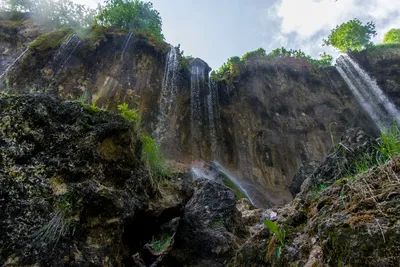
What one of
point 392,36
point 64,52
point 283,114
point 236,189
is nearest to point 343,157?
point 236,189

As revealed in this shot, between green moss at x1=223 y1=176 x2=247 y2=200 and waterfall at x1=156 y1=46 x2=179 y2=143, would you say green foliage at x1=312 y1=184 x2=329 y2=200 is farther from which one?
waterfall at x1=156 y1=46 x2=179 y2=143

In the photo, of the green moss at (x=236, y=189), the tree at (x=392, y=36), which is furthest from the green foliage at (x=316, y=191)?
the tree at (x=392, y=36)

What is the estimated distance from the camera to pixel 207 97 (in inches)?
766

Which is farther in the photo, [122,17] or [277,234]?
[122,17]

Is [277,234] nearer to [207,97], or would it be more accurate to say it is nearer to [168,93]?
[168,93]

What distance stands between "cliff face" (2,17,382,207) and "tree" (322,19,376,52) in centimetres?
498

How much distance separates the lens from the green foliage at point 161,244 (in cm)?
480

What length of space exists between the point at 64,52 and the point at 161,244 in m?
13.9

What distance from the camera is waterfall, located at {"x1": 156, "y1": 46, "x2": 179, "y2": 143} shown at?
17.0m

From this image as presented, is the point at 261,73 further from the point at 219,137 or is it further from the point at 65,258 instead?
the point at 65,258

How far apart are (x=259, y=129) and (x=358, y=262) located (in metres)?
19.0

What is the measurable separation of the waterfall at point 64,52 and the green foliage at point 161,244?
12.9 m

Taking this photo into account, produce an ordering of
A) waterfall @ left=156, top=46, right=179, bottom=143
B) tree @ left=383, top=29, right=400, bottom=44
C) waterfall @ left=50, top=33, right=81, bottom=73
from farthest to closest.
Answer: tree @ left=383, top=29, right=400, bottom=44 → waterfall @ left=156, top=46, right=179, bottom=143 → waterfall @ left=50, top=33, right=81, bottom=73

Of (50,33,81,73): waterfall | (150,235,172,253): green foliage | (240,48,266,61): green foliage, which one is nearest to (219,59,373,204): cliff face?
(240,48,266,61): green foliage
